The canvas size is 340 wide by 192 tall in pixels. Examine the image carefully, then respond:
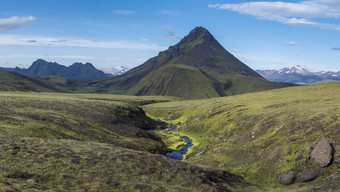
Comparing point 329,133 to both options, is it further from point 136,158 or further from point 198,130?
point 198,130

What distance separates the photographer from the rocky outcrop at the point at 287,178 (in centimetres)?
5500

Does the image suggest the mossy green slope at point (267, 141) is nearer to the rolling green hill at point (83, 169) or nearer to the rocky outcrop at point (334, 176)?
the rocky outcrop at point (334, 176)

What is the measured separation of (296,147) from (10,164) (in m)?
64.7

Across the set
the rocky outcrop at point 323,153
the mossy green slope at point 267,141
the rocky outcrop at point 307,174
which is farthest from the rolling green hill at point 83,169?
the rocky outcrop at point 323,153

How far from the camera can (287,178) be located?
55531 millimetres

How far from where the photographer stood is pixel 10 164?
141ft

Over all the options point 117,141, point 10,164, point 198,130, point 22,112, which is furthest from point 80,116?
point 10,164

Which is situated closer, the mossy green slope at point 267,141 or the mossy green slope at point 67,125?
the mossy green slope at point 267,141

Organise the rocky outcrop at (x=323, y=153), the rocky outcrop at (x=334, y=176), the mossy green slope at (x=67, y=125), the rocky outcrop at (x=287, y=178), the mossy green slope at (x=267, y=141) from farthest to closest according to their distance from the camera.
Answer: the mossy green slope at (x=67, y=125)
the mossy green slope at (x=267, y=141)
the rocky outcrop at (x=287, y=178)
the rocky outcrop at (x=323, y=153)
the rocky outcrop at (x=334, y=176)

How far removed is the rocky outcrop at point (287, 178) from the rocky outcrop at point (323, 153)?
610 cm

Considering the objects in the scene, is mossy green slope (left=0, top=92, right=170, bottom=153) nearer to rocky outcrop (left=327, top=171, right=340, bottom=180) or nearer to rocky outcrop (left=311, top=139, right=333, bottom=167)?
rocky outcrop (left=311, top=139, right=333, bottom=167)

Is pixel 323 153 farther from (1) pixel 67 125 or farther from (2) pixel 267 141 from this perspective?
(1) pixel 67 125

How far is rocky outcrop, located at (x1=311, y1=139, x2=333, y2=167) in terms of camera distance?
179 ft

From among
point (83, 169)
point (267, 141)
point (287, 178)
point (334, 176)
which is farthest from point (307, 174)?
point (83, 169)
